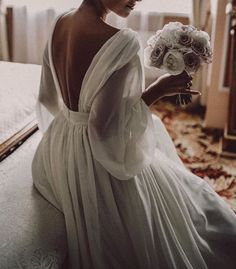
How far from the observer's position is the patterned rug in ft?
6.51

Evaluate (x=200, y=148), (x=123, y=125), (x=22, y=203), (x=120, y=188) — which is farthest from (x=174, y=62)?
(x=200, y=148)

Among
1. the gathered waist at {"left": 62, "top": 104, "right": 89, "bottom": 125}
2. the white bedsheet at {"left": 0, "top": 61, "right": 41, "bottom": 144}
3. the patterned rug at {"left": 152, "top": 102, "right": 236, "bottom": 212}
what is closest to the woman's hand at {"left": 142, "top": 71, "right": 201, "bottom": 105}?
the gathered waist at {"left": 62, "top": 104, "right": 89, "bottom": 125}

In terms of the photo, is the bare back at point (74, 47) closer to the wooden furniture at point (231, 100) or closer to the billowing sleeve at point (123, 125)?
the billowing sleeve at point (123, 125)

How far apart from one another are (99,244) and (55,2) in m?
2.12

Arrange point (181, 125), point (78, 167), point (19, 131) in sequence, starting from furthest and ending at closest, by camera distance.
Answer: point (181, 125)
point (19, 131)
point (78, 167)

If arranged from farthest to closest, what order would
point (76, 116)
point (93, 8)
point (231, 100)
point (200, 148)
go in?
1. point (200, 148)
2. point (231, 100)
3. point (76, 116)
4. point (93, 8)

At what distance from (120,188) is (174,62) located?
36 centimetres

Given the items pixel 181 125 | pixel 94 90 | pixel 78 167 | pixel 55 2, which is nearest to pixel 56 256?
pixel 78 167

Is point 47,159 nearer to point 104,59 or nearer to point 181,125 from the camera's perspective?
point 104,59

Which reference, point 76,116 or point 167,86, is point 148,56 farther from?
point 76,116

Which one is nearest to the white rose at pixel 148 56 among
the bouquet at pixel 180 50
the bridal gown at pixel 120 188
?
the bouquet at pixel 180 50

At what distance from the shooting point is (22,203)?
114 cm

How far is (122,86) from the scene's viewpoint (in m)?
0.98

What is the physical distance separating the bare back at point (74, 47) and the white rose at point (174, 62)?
0.17 meters
